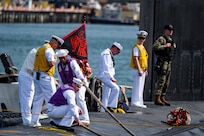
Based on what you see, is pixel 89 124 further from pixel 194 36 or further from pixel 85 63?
pixel 194 36

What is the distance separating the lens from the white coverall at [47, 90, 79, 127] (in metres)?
12.2

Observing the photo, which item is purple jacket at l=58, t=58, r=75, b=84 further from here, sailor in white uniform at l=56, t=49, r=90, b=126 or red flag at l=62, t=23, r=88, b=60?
red flag at l=62, t=23, r=88, b=60

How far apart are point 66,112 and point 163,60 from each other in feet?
14.5

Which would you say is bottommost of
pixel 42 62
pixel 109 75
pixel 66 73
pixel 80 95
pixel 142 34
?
pixel 80 95

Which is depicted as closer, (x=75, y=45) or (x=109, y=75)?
(x=75, y=45)

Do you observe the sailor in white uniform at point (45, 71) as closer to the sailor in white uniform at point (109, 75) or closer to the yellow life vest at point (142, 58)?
the sailor in white uniform at point (109, 75)

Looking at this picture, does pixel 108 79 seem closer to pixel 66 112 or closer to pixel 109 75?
pixel 109 75

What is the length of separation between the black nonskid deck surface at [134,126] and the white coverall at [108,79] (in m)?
0.49

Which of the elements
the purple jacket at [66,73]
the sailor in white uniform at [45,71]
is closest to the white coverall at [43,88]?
the sailor in white uniform at [45,71]

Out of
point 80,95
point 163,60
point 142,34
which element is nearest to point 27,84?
point 80,95

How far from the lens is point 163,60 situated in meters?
16.2

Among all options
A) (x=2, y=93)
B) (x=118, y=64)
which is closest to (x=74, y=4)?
(x=118, y=64)

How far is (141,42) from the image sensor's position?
1608 centimetres

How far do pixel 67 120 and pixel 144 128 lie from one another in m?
1.87
